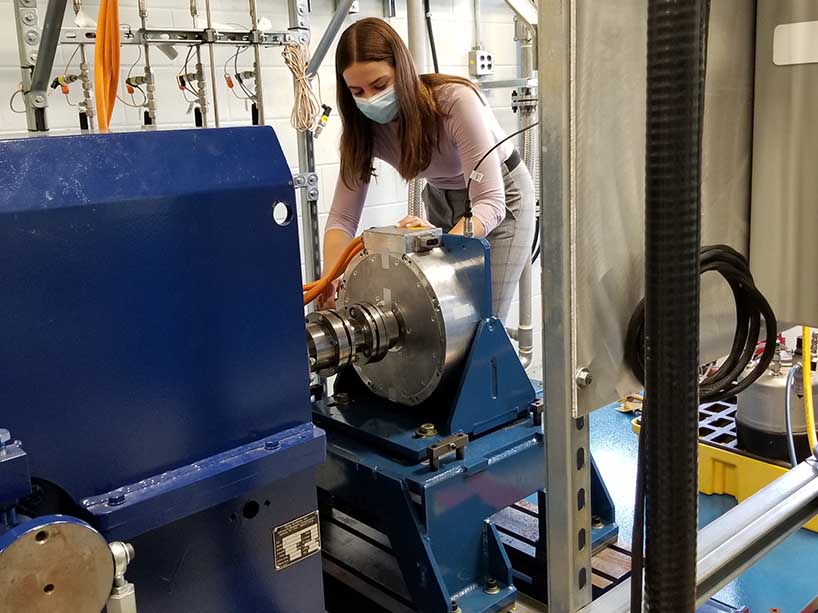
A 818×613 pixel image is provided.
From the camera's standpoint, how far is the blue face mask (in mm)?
1810

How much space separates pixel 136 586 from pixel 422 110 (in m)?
1.30

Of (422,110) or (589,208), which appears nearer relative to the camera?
(589,208)

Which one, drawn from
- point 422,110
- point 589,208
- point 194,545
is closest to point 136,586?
point 194,545

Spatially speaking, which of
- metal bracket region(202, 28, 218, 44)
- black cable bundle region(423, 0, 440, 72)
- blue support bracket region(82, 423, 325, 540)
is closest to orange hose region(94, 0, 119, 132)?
blue support bracket region(82, 423, 325, 540)

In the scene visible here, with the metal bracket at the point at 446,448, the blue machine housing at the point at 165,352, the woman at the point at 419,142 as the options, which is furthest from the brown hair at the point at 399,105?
the blue machine housing at the point at 165,352

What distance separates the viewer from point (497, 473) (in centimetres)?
143

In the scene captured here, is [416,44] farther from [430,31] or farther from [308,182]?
[308,182]

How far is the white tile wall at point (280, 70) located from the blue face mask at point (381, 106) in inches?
23.4

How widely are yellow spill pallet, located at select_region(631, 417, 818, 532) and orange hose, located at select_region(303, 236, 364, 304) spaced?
30.4 inches

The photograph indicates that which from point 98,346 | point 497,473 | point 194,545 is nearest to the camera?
point 98,346

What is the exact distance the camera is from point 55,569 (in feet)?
1.91

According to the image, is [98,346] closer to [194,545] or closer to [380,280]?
[194,545]

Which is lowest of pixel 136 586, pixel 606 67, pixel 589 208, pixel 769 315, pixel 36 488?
pixel 136 586

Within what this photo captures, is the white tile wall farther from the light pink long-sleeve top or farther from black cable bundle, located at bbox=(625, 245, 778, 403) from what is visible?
black cable bundle, located at bbox=(625, 245, 778, 403)
